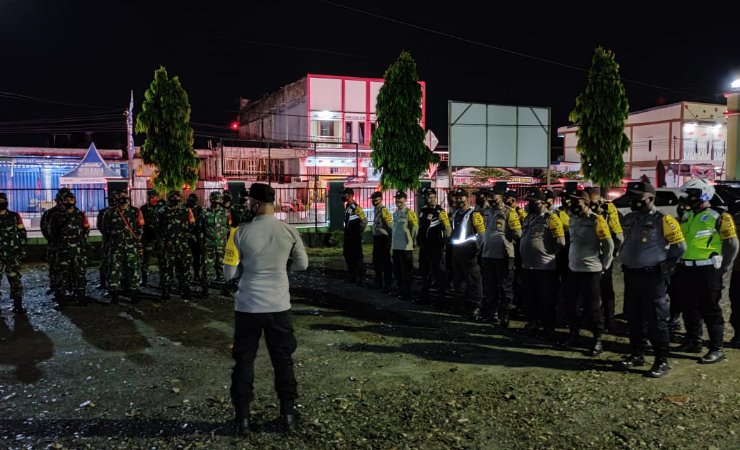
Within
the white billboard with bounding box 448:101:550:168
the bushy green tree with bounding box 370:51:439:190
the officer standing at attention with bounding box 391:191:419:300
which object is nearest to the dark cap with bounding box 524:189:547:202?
the officer standing at attention with bounding box 391:191:419:300

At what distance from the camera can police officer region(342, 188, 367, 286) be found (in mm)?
11672

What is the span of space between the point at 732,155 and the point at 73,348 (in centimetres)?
3077

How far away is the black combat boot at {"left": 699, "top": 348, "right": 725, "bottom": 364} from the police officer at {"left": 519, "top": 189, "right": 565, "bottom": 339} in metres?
1.69

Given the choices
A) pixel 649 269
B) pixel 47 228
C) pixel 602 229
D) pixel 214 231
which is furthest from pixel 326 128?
pixel 649 269

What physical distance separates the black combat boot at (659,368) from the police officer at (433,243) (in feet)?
13.4

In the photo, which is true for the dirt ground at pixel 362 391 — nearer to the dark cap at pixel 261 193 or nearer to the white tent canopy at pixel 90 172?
the dark cap at pixel 261 193

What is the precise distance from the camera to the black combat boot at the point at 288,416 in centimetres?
461

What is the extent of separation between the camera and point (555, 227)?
740cm

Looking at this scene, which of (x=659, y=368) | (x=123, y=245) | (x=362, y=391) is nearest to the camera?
(x=362, y=391)

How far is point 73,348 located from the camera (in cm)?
718

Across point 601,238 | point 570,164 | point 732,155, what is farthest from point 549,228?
point 570,164

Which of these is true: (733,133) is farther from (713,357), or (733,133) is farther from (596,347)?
(596,347)

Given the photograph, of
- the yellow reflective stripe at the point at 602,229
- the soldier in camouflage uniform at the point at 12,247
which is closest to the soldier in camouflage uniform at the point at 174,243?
the soldier in camouflage uniform at the point at 12,247

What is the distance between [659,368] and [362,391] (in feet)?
10.1
